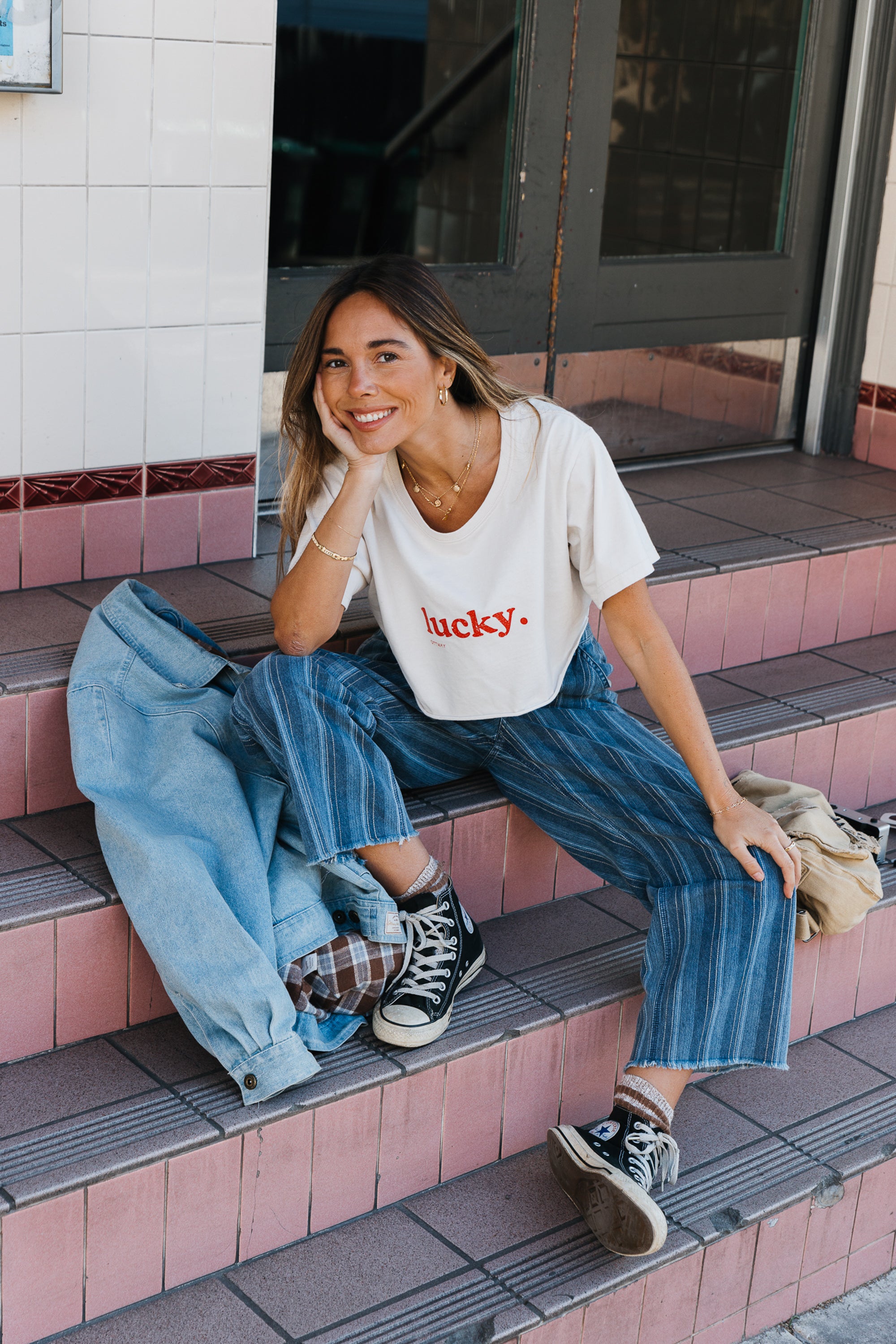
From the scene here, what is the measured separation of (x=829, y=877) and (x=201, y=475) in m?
1.59

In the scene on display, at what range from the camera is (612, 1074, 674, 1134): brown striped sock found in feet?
7.25

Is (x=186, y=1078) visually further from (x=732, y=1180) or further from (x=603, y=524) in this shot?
(x=603, y=524)

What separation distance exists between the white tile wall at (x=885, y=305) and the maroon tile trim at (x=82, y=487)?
8.17 ft

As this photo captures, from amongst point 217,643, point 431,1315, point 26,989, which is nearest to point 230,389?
point 217,643

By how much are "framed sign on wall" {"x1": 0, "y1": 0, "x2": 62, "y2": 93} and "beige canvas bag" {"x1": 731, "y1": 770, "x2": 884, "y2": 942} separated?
6.14ft

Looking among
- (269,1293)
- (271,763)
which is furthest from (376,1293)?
(271,763)

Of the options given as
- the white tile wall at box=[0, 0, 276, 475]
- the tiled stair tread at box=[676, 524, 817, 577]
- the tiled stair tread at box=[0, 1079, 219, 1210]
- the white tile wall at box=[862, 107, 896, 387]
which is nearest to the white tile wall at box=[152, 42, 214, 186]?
the white tile wall at box=[0, 0, 276, 475]

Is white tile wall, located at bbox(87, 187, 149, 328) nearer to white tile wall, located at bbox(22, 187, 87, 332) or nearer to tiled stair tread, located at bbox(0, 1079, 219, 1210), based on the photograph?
white tile wall, located at bbox(22, 187, 87, 332)

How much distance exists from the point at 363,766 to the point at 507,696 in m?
0.30

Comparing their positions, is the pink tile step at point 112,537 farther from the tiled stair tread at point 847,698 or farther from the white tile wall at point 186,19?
the tiled stair tread at point 847,698

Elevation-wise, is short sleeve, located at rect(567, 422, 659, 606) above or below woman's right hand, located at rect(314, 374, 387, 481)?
below

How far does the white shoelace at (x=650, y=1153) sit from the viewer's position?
84.7 inches

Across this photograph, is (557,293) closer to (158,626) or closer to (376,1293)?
(158,626)

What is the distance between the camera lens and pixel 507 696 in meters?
2.45
